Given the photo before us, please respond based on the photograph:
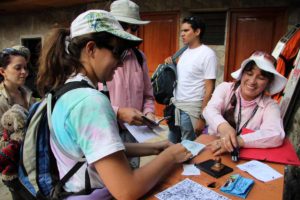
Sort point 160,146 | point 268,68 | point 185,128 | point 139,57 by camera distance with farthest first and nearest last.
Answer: point 185,128 < point 139,57 < point 268,68 < point 160,146

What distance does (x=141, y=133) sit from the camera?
1.59 meters

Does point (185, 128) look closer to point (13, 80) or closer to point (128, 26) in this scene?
point (128, 26)

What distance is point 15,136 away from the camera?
142cm

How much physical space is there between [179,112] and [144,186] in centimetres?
215

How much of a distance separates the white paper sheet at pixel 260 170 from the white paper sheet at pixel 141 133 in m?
0.51

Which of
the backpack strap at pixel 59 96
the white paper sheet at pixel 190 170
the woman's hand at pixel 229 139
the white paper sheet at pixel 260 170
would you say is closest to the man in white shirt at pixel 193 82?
the woman's hand at pixel 229 139

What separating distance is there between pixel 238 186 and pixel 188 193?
233 mm

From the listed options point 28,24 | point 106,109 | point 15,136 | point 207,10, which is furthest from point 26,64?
point 28,24

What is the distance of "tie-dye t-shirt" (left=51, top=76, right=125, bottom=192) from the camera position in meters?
0.88

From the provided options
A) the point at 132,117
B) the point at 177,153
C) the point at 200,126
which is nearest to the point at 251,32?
the point at 200,126

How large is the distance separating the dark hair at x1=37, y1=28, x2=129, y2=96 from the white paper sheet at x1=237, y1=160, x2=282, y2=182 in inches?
35.4

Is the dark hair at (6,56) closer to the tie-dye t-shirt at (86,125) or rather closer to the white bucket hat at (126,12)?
the white bucket hat at (126,12)

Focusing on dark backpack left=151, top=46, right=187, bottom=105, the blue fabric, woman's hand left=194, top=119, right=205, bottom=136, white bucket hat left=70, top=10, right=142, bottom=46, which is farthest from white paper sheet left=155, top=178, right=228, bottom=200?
dark backpack left=151, top=46, right=187, bottom=105

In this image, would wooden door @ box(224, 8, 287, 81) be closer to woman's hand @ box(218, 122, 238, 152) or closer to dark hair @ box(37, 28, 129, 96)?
woman's hand @ box(218, 122, 238, 152)
